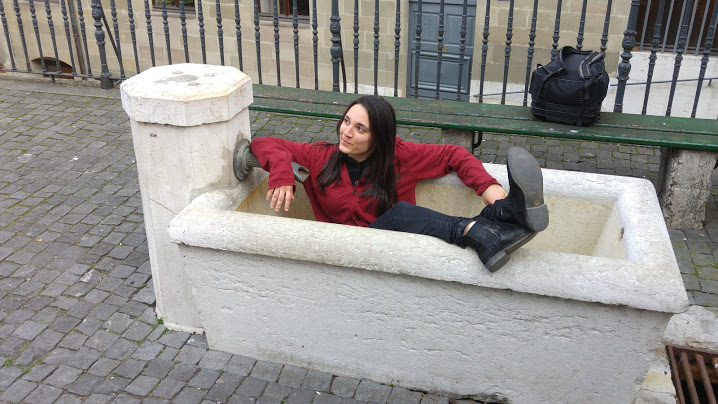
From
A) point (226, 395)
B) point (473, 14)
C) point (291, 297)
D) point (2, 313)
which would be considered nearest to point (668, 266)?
point (291, 297)

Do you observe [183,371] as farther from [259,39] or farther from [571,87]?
[259,39]

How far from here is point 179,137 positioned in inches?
127

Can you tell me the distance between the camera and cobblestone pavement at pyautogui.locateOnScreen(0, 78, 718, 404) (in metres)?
3.35

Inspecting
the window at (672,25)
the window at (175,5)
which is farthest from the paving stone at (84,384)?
the window at (175,5)

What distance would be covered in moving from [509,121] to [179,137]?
270 cm

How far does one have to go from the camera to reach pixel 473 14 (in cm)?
1067

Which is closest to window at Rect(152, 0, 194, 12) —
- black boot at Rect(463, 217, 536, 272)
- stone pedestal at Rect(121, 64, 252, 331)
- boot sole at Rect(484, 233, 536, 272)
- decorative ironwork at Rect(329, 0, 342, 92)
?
decorative ironwork at Rect(329, 0, 342, 92)

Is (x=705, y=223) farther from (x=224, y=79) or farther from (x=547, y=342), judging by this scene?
(x=224, y=79)

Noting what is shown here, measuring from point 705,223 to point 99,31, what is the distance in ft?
18.7

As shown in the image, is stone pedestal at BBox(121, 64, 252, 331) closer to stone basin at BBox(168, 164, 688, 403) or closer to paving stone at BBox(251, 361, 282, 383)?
stone basin at BBox(168, 164, 688, 403)

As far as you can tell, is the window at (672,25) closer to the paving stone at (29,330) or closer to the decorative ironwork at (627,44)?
the decorative ironwork at (627,44)

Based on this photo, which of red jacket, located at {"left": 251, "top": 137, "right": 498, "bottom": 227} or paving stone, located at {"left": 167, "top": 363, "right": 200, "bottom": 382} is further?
red jacket, located at {"left": 251, "top": 137, "right": 498, "bottom": 227}

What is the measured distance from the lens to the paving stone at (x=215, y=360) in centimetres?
350

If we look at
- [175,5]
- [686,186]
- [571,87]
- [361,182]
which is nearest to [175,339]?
[361,182]
